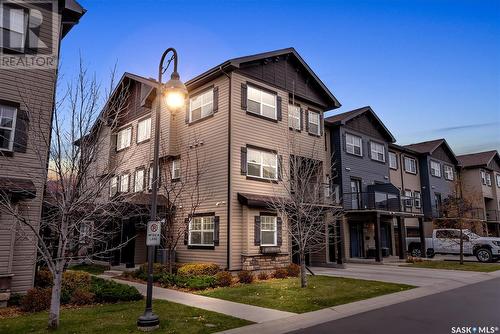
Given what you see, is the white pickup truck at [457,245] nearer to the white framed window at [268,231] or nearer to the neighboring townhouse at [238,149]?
the neighboring townhouse at [238,149]

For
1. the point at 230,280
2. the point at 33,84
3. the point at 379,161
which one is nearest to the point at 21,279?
the point at 33,84

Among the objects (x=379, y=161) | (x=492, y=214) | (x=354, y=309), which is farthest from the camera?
(x=492, y=214)

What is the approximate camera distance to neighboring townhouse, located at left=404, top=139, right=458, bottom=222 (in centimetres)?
3653

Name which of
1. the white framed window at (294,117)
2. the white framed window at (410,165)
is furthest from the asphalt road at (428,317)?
the white framed window at (410,165)

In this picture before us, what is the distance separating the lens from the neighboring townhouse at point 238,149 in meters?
18.0

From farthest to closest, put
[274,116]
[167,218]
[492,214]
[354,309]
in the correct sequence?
[492,214]
[274,116]
[167,218]
[354,309]

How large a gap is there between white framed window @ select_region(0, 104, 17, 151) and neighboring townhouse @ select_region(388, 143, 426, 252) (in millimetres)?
28990

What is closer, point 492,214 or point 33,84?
point 33,84

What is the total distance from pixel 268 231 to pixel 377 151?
15805mm

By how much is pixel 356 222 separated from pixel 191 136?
47.7ft

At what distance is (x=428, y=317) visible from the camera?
9.36 metres

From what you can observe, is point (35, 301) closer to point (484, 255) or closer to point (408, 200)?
point (484, 255)

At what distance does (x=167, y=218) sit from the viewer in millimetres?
17438

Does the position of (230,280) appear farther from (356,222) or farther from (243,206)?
(356,222)
